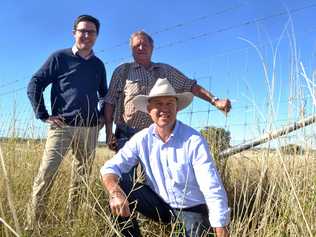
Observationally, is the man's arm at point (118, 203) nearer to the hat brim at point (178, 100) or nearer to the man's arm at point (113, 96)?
the hat brim at point (178, 100)

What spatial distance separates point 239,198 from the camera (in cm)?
282

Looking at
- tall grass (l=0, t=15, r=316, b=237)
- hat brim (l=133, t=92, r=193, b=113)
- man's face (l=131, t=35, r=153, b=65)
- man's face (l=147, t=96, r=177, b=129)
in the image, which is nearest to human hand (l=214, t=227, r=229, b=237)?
tall grass (l=0, t=15, r=316, b=237)

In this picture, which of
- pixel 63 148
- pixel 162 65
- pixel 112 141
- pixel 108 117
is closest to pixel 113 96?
pixel 108 117

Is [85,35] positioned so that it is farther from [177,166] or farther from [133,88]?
[177,166]

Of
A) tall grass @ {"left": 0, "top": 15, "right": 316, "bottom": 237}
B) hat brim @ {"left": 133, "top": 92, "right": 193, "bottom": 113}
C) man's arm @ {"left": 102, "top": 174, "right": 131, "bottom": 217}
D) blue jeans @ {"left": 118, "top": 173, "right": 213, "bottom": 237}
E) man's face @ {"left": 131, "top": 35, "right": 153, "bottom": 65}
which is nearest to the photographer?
tall grass @ {"left": 0, "top": 15, "right": 316, "bottom": 237}

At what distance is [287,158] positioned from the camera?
2873mm

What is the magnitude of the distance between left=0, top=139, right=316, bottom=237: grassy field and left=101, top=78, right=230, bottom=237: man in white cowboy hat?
151mm

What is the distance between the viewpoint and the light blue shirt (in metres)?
2.69

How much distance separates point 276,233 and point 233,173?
1.82 meters

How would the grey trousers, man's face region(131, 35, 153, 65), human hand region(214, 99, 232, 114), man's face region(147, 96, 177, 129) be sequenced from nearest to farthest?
man's face region(147, 96, 177, 129) < human hand region(214, 99, 232, 114) < the grey trousers < man's face region(131, 35, 153, 65)

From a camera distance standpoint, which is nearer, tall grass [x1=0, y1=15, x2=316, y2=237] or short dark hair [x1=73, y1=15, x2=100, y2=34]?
tall grass [x1=0, y1=15, x2=316, y2=237]

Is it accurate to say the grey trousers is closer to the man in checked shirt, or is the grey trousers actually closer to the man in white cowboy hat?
the man in checked shirt

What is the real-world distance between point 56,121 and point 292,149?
1971 millimetres

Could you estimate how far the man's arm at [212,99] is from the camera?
367cm
